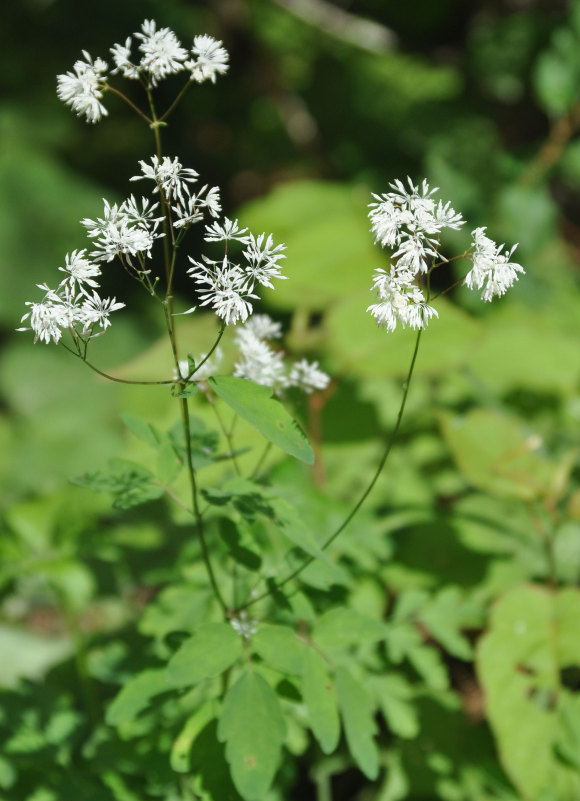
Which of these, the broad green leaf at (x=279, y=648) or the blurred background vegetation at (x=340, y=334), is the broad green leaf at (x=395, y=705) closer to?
the blurred background vegetation at (x=340, y=334)

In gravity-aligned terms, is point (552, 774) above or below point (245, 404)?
below

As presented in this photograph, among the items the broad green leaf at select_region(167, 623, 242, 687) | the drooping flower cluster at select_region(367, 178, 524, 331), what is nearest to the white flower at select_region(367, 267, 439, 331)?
the drooping flower cluster at select_region(367, 178, 524, 331)

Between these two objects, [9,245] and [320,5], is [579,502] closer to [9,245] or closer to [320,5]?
[9,245]

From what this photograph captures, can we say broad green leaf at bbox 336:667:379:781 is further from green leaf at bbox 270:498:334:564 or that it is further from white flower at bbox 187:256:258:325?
white flower at bbox 187:256:258:325

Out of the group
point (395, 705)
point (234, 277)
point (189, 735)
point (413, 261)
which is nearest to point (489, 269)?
point (413, 261)

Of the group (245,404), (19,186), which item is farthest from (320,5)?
(245,404)

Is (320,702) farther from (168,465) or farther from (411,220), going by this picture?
(411,220)

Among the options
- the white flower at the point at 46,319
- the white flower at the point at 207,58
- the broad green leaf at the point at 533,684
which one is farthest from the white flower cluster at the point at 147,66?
the broad green leaf at the point at 533,684
